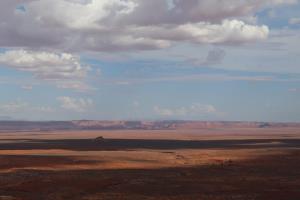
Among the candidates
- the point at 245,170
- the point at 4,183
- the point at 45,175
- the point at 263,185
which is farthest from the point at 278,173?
the point at 4,183

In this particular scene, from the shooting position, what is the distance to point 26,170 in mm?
51062

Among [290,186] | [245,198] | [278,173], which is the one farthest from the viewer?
[278,173]

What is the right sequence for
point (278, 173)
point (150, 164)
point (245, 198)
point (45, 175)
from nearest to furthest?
point (245, 198) → point (45, 175) → point (278, 173) → point (150, 164)

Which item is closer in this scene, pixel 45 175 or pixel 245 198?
pixel 245 198

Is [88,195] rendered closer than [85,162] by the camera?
Yes

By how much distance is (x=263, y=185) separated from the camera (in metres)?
40.6

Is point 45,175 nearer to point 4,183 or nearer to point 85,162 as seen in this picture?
point 4,183

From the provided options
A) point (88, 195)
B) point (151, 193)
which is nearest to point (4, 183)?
point (88, 195)

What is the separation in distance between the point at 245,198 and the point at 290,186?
702 centimetres

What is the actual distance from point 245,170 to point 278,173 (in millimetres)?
3986

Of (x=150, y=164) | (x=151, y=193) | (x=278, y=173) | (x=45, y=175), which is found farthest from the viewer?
(x=150, y=164)

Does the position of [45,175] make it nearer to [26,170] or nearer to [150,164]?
[26,170]

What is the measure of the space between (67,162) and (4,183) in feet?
63.6

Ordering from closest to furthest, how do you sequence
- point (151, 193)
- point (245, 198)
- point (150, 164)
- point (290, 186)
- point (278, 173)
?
point (245, 198) < point (151, 193) < point (290, 186) < point (278, 173) < point (150, 164)
